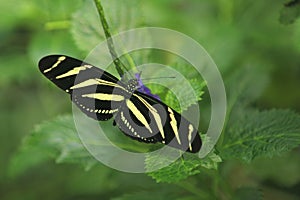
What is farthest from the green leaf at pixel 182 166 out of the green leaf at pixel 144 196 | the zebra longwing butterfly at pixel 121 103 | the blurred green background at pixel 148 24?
the blurred green background at pixel 148 24

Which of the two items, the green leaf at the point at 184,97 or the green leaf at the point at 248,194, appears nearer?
the green leaf at the point at 184,97

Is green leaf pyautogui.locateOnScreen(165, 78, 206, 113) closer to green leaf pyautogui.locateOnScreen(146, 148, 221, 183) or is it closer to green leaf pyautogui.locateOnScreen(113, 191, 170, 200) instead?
green leaf pyautogui.locateOnScreen(146, 148, 221, 183)

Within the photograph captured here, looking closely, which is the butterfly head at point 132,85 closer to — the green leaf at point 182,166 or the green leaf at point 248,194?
the green leaf at point 182,166

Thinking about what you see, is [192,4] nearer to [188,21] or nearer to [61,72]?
[188,21]

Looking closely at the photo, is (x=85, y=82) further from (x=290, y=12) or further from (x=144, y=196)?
(x=290, y=12)

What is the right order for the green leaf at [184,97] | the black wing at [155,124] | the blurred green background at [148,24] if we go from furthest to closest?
the blurred green background at [148,24]
the green leaf at [184,97]
the black wing at [155,124]

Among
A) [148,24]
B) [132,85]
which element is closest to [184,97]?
[132,85]

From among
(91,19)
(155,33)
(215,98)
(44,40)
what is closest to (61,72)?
(91,19)

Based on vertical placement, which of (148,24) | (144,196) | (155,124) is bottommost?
(144,196)
